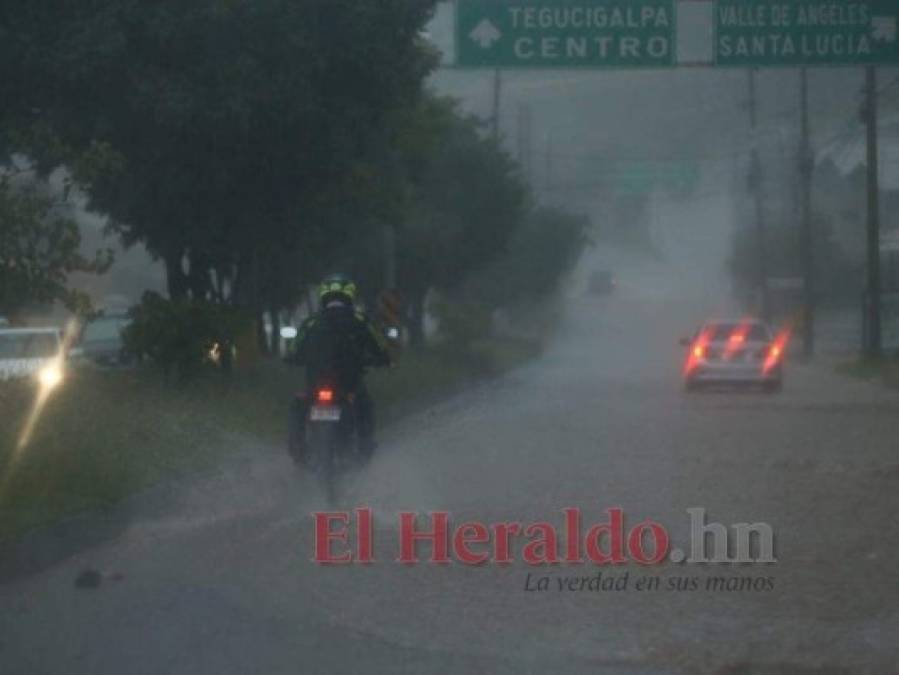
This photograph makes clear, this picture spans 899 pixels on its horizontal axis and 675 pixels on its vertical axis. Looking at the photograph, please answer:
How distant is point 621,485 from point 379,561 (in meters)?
4.79

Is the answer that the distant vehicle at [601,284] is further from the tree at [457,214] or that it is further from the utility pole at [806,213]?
the tree at [457,214]

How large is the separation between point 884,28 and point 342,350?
10.8m

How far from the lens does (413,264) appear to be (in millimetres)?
47219

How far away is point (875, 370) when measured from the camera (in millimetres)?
44500

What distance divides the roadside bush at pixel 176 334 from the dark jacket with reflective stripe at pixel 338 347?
26.9 ft

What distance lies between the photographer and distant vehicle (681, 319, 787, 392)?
35094 mm

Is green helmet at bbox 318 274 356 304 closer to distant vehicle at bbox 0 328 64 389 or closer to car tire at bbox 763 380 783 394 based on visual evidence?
distant vehicle at bbox 0 328 64 389

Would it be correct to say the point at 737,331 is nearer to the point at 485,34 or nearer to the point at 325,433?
the point at 485,34

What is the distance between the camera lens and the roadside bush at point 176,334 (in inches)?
930

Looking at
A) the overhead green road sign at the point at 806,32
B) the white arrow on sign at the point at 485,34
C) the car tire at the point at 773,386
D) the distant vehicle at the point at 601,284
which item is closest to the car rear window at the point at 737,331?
the car tire at the point at 773,386

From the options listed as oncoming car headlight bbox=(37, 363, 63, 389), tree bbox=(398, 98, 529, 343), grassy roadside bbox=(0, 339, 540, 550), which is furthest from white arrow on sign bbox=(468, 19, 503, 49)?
tree bbox=(398, 98, 529, 343)

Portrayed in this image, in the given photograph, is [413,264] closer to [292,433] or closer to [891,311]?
[891,311]

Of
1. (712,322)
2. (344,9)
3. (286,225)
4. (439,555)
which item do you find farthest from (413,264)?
(439,555)

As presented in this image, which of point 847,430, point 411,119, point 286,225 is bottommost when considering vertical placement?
point 847,430
